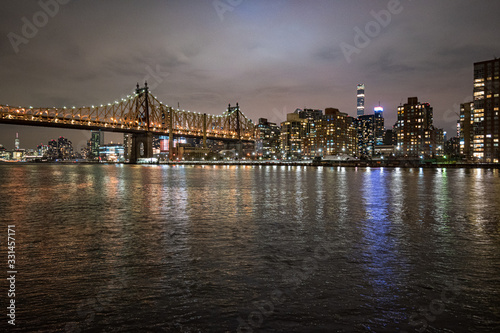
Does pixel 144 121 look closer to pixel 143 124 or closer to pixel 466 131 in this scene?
pixel 143 124

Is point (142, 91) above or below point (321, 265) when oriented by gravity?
above

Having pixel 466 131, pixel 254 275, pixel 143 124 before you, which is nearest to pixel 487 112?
pixel 466 131

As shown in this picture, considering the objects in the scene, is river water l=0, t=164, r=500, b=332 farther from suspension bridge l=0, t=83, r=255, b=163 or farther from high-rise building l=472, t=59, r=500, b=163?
high-rise building l=472, t=59, r=500, b=163

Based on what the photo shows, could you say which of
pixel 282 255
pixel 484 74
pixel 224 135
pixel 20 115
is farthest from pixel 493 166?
pixel 20 115

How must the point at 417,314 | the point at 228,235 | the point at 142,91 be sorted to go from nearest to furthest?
1. the point at 417,314
2. the point at 228,235
3. the point at 142,91

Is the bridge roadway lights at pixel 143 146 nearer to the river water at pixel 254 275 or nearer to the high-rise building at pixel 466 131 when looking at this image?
the river water at pixel 254 275

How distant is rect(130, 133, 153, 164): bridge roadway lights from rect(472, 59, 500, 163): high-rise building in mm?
141885

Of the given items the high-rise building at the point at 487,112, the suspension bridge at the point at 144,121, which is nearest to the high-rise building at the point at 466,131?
the high-rise building at the point at 487,112

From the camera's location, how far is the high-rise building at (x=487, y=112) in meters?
152

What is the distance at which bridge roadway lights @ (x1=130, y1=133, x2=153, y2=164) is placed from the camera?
459 ft

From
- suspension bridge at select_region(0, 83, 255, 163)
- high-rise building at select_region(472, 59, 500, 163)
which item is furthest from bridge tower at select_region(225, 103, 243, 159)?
high-rise building at select_region(472, 59, 500, 163)

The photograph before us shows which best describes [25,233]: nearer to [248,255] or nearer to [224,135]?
[248,255]

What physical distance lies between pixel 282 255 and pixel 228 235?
3.09m

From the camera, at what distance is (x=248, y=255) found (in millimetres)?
9547
